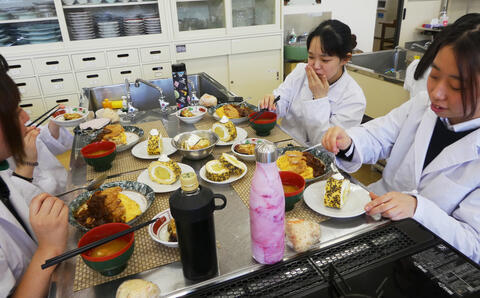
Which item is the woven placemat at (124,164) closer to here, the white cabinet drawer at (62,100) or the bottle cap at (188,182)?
the bottle cap at (188,182)

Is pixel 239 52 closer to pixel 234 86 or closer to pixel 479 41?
pixel 234 86

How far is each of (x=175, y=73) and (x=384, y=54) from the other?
2.97 metres

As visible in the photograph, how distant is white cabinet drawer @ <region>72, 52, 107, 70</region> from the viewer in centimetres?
366

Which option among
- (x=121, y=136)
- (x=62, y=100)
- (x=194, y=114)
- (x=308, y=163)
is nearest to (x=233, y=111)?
(x=194, y=114)

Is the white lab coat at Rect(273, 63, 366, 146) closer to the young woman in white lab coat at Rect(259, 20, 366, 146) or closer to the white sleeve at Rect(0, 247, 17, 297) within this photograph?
the young woman in white lab coat at Rect(259, 20, 366, 146)

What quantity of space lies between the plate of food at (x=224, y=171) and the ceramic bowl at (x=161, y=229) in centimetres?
28

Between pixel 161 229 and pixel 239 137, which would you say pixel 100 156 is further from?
pixel 239 137

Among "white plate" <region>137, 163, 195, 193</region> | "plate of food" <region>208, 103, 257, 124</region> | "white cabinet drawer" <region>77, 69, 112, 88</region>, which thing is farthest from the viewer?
"white cabinet drawer" <region>77, 69, 112, 88</region>

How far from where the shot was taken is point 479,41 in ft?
3.23

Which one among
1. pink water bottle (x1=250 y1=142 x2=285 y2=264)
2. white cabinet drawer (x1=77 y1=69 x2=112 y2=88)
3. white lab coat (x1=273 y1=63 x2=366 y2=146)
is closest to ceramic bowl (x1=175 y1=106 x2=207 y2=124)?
white lab coat (x1=273 y1=63 x2=366 y2=146)

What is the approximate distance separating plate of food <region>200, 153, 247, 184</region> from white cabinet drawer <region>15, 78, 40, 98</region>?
10.8 feet

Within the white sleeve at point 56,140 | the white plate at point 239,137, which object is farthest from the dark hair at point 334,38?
the white sleeve at point 56,140

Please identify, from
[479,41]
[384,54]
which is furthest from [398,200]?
[384,54]

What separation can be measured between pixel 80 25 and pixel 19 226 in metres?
3.34
